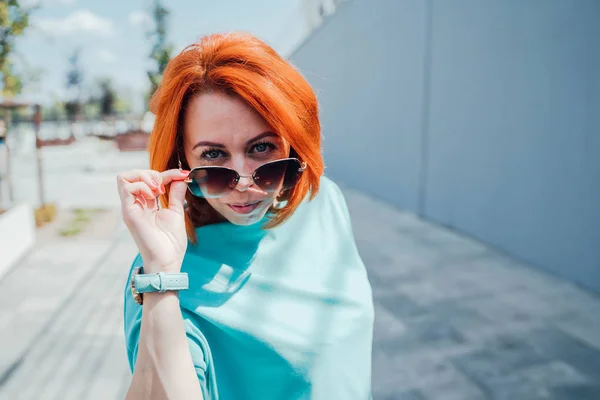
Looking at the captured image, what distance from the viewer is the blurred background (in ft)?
9.85

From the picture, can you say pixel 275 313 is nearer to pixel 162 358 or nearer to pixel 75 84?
pixel 162 358

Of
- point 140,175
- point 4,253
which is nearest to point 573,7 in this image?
point 140,175

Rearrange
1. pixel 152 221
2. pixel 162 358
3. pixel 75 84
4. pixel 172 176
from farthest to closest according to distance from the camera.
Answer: pixel 75 84, pixel 172 176, pixel 152 221, pixel 162 358

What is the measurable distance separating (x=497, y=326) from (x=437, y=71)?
4212mm

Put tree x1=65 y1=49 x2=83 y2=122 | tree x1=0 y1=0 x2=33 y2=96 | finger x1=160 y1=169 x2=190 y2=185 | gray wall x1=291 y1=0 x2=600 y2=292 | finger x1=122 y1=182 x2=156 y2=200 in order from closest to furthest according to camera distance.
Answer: finger x1=122 y1=182 x2=156 y2=200, finger x1=160 y1=169 x2=190 y2=185, gray wall x1=291 y1=0 x2=600 y2=292, tree x1=0 y1=0 x2=33 y2=96, tree x1=65 y1=49 x2=83 y2=122

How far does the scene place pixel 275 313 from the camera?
3.52 feet

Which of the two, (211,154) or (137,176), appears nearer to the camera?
(137,176)

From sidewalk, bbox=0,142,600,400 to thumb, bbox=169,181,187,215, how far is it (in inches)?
85.2

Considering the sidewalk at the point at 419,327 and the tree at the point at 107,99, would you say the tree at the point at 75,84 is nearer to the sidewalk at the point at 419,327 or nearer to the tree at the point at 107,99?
the tree at the point at 107,99

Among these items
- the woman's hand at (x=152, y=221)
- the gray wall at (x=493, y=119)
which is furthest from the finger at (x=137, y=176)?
the gray wall at (x=493, y=119)

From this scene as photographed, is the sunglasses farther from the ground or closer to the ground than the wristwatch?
farther from the ground

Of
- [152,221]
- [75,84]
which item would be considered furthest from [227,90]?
[75,84]

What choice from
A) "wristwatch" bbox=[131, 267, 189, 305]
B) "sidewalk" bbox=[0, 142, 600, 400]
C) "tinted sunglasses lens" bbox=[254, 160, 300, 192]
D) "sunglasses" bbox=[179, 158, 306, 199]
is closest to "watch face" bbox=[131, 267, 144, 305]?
"wristwatch" bbox=[131, 267, 189, 305]

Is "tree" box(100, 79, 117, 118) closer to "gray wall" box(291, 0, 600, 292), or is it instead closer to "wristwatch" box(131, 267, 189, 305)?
Result: "gray wall" box(291, 0, 600, 292)
